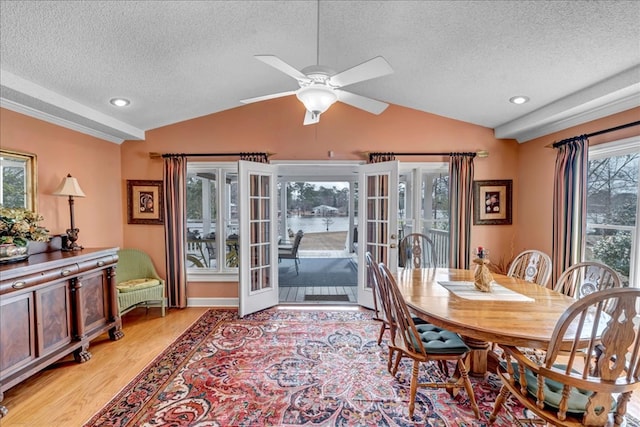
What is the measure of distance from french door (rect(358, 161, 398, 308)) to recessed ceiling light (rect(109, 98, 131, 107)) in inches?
117

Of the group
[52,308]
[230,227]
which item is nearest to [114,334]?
[52,308]

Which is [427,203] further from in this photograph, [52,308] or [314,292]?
[52,308]

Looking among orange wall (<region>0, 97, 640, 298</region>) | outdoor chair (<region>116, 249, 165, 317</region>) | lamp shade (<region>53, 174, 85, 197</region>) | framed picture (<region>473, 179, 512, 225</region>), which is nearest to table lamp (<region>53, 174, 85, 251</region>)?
lamp shade (<region>53, 174, 85, 197</region>)

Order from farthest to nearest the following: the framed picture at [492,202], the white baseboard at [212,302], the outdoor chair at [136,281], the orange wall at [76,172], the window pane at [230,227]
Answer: the window pane at [230,227] → the white baseboard at [212,302] → the framed picture at [492,202] → the outdoor chair at [136,281] → the orange wall at [76,172]

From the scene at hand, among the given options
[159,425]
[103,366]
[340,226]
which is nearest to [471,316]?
[159,425]

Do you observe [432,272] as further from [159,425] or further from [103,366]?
[103,366]

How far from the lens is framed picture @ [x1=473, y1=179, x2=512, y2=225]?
4.20m

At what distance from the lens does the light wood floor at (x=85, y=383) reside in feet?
6.81

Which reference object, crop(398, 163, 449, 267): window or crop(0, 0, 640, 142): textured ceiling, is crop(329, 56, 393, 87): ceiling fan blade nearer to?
crop(0, 0, 640, 142): textured ceiling

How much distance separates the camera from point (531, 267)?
309cm

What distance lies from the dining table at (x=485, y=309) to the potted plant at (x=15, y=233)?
129 inches

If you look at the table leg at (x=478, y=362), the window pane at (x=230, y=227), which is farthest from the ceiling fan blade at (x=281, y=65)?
the window pane at (x=230, y=227)

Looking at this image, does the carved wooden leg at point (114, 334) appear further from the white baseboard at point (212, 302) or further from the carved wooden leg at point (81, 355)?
the white baseboard at point (212, 302)

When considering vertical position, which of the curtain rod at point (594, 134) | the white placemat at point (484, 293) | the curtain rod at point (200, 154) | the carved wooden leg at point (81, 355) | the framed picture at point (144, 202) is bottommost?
the carved wooden leg at point (81, 355)
